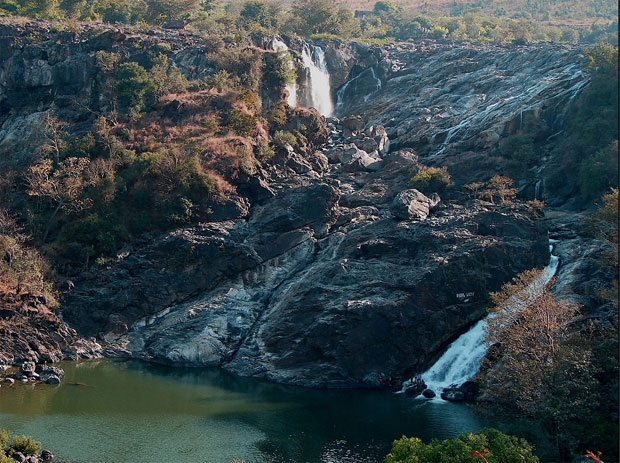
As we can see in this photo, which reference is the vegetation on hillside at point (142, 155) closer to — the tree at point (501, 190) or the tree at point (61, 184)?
the tree at point (61, 184)

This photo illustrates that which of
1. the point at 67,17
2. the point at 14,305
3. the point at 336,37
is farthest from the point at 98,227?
the point at 336,37

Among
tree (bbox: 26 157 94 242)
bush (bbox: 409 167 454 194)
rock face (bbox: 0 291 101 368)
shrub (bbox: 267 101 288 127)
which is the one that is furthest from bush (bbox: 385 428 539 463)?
shrub (bbox: 267 101 288 127)

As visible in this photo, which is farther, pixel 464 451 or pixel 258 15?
pixel 258 15

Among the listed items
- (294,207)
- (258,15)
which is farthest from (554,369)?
(258,15)

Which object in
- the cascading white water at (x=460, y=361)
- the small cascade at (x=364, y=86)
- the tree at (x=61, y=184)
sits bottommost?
the cascading white water at (x=460, y=361)

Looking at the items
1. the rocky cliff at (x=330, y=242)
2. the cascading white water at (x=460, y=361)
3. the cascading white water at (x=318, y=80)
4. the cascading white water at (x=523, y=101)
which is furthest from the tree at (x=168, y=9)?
the cascading white water at (x=460, y=361)

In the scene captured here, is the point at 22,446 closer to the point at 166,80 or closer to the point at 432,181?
the point at 432,181

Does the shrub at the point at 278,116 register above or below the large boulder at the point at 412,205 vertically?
above
